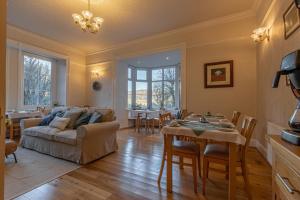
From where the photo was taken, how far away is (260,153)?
3.06m

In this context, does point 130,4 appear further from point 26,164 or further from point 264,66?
point 26,164

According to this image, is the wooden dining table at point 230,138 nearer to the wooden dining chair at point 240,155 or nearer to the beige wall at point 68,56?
the wooden dining chair at point 240,155

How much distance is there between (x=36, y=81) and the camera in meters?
5.27

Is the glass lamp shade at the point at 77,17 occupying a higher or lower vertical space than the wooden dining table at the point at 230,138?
higher

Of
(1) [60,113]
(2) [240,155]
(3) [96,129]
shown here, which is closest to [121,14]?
(3) [96,129]

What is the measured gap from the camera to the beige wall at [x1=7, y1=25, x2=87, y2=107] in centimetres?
422

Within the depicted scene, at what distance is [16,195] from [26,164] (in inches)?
38.4

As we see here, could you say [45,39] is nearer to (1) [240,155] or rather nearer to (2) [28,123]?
(2) [28,123]

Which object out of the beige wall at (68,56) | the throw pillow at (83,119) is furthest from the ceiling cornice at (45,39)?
the throw pillow at (83,119)

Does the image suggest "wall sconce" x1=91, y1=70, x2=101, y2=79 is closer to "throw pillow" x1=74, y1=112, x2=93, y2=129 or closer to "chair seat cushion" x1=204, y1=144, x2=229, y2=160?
"throw pillow" x1=74, y1=112, x2=93, y2=129

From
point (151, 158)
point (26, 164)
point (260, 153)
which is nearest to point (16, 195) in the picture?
point (26, 164)

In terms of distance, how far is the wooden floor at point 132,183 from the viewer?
1783mm

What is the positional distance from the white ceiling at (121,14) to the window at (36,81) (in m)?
1.16

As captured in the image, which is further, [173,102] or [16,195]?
[173,102]
